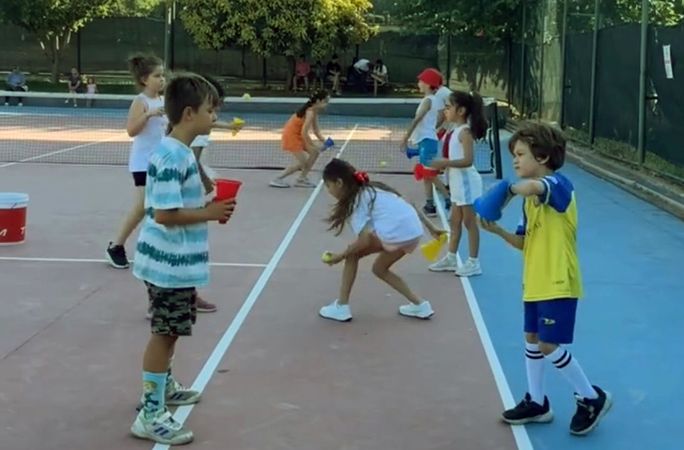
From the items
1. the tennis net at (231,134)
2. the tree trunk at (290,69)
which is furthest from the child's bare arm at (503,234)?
the tree trunk at (290,69)

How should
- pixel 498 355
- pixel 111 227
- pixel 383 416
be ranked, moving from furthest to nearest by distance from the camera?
pixel 111 227 < pixel 498 355 < pixel 383 416

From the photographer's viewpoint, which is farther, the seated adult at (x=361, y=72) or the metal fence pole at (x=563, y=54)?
the seated adult at (x=361, y=72)

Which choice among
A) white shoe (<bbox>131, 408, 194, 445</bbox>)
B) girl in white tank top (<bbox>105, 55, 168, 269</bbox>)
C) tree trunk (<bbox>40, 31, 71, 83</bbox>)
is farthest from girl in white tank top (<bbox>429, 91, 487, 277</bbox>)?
tree trunk (<bbox>40, 31, 71, 83</bbox>)

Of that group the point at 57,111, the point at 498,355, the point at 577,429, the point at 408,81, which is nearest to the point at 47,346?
the point at 498,355

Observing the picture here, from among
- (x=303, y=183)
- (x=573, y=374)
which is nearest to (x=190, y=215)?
(x=573, y=374)

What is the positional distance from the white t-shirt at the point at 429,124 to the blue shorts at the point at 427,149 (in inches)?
2.2

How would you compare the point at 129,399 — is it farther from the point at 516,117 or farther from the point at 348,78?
the point at 348,78

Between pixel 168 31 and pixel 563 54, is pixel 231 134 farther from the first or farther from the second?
pixel 168 31

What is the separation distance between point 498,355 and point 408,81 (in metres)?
30.2

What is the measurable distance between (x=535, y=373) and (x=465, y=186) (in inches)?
140

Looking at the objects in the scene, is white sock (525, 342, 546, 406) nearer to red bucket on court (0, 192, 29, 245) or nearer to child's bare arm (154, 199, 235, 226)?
child's bare arm (154, 199, 235, 226)

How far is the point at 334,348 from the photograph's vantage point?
6.32m

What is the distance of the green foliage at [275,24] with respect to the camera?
32312mm

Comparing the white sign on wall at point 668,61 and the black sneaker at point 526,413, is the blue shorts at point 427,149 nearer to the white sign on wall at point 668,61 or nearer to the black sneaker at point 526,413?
the white sign on wall at point 668,61
